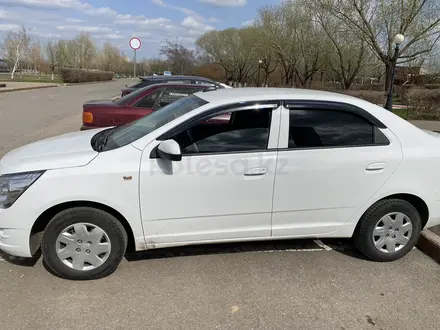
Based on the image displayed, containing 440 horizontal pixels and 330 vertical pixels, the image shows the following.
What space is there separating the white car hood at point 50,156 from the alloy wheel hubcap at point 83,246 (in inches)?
21.1

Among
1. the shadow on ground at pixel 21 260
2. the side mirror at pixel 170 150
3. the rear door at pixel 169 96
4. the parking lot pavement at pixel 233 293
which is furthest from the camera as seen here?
the rear door at pixel 169 96

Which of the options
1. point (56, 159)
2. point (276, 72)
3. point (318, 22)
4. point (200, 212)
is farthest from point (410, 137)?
point (276, 72)

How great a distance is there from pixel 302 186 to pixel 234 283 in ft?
3.48

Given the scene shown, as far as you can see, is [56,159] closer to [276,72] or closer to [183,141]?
[183,141]

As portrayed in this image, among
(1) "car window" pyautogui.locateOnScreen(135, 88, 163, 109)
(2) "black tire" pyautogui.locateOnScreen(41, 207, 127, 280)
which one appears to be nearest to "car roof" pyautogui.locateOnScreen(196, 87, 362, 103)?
(2) "black tire" pyautogui.locateOnScreen(41, 207, 127, 280)

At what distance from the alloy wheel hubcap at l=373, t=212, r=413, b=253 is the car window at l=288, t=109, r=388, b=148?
79 centimetres

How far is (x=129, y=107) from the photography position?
6883mm

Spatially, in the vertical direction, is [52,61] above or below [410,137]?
above

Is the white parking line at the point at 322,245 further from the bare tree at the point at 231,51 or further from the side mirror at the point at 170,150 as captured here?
the bare tree at the point at 231,51

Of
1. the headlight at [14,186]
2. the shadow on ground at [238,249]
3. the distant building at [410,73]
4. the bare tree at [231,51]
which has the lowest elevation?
the shadow on ground at [238,249]

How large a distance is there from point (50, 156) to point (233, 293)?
196 centimetres

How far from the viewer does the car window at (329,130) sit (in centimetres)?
313

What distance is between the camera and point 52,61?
238 ft

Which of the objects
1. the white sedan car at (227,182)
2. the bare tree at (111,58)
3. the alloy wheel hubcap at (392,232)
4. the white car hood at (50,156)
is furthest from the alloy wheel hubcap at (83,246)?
the bare tree at (111,58)
